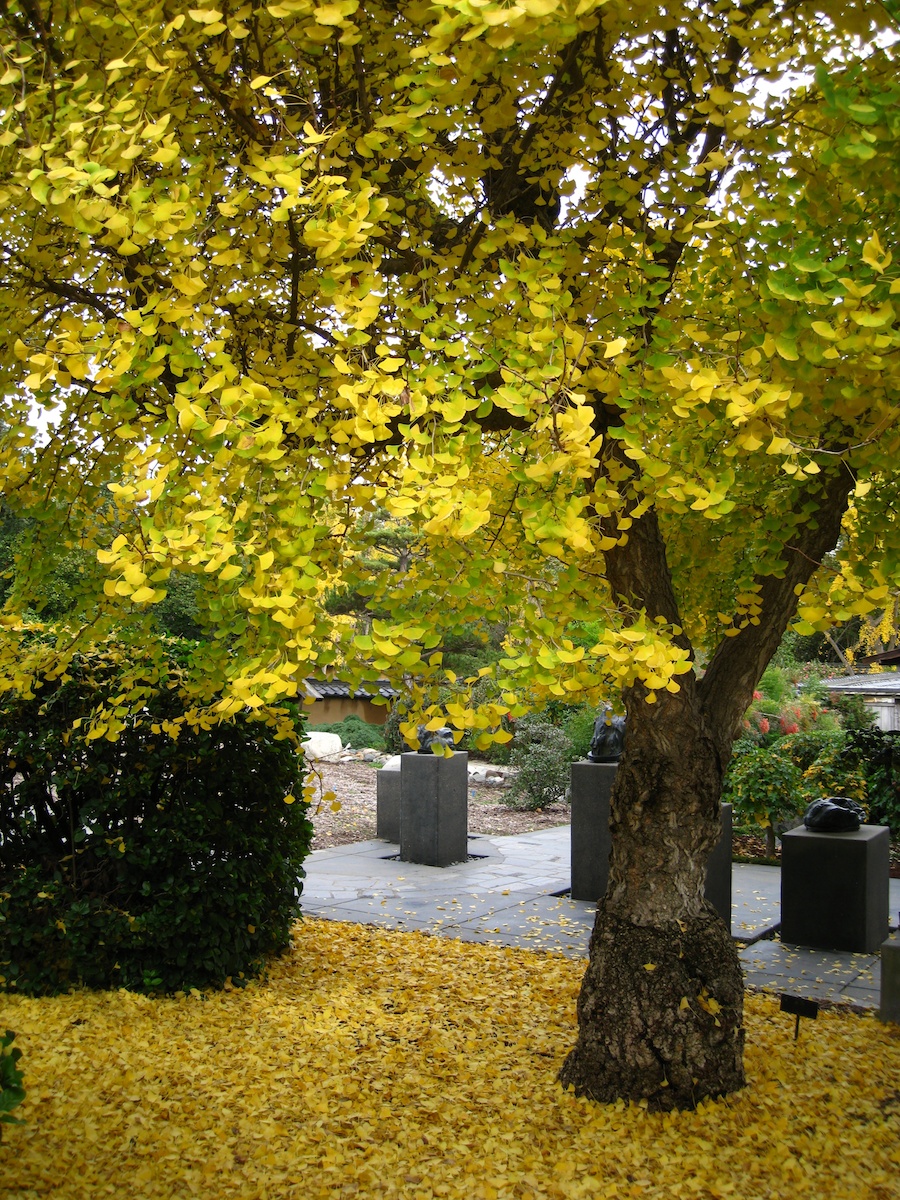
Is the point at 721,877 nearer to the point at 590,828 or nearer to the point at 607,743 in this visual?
the point at 590,828

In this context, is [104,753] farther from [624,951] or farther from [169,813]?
[624,951]

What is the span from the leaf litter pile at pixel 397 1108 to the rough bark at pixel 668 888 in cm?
14

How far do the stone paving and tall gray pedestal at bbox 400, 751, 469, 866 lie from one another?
0.16 meters

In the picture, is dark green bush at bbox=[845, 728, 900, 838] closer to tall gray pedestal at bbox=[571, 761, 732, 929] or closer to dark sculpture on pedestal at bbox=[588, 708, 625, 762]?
dark sculpture on pedestal at bbox=[588, 708, 625, 762]

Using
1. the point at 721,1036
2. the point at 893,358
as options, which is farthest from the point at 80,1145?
the point at 893,358

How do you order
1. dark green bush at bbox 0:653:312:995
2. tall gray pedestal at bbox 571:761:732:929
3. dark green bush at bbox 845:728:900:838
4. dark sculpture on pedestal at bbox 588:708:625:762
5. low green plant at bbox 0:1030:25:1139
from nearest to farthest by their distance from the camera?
low green plant at bbox 0:1030:25:1139 → dark green bush at bbox 0:653:312:995 → tall gray pedestal at bbox 571:761:732:929 → dark sculpture on pedestal at bbox 588:708:625:762 → dark green bush at bbox 845:728:900:838

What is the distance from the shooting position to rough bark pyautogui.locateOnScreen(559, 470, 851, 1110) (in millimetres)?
3422

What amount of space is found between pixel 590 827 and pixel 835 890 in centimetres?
174

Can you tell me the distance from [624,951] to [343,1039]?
1414 mm

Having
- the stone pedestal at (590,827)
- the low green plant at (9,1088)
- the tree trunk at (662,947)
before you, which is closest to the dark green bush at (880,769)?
the stone pedestal at (590,827)

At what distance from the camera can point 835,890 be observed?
19.3 ft

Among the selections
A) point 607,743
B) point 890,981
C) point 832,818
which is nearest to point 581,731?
point 607,743

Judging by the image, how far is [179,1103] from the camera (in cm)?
345

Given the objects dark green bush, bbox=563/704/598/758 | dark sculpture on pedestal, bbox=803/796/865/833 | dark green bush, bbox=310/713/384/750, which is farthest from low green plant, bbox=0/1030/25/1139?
dark green bush, bbox=310/713/384/750
